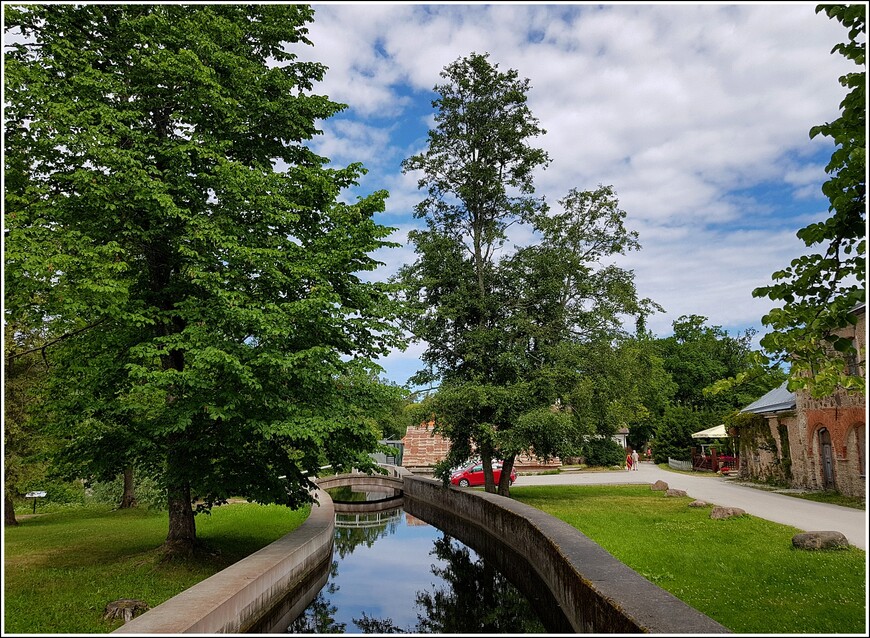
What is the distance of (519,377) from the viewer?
24359 mm

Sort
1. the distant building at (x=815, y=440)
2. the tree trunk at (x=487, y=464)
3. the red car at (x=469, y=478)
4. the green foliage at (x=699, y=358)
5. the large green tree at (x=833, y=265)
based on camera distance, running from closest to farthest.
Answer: the large green tree at (x=833, y=265) < the distant building at (x=815, y=440) < the tree trunk at (x=487, y=464) < the red car at (x=469, y=478) < the green foliage at (x=699, y=358)

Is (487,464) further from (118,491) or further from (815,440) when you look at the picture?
(118,491)

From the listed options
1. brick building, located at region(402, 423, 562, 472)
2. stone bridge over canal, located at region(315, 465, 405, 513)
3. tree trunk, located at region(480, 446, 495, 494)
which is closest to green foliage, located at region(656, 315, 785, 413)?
brick building, located at region(402, 423, 562, 472)

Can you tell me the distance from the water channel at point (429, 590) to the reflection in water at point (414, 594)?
21 mm

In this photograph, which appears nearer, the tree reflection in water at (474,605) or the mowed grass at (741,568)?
the mowed grass at (741,568)

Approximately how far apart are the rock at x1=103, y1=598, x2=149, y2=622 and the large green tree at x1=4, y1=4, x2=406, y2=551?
303 centimetres

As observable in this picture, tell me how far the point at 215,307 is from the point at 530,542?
32.7 ft

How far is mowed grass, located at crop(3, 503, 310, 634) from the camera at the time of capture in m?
9.55

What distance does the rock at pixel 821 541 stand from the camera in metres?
12.6

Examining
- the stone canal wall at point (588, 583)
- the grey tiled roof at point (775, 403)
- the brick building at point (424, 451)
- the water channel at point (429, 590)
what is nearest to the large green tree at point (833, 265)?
the stone canal wall at point (588, 583)

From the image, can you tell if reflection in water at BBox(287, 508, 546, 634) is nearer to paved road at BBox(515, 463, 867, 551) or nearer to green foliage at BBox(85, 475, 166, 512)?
paved road at BBox(515, 463, 867, 551)

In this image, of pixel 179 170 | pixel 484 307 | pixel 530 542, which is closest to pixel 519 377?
pixel 484 307

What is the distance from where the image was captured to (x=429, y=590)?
16.0 m

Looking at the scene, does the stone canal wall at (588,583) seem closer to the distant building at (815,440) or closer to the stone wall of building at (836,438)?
the distant building at (815,440)
